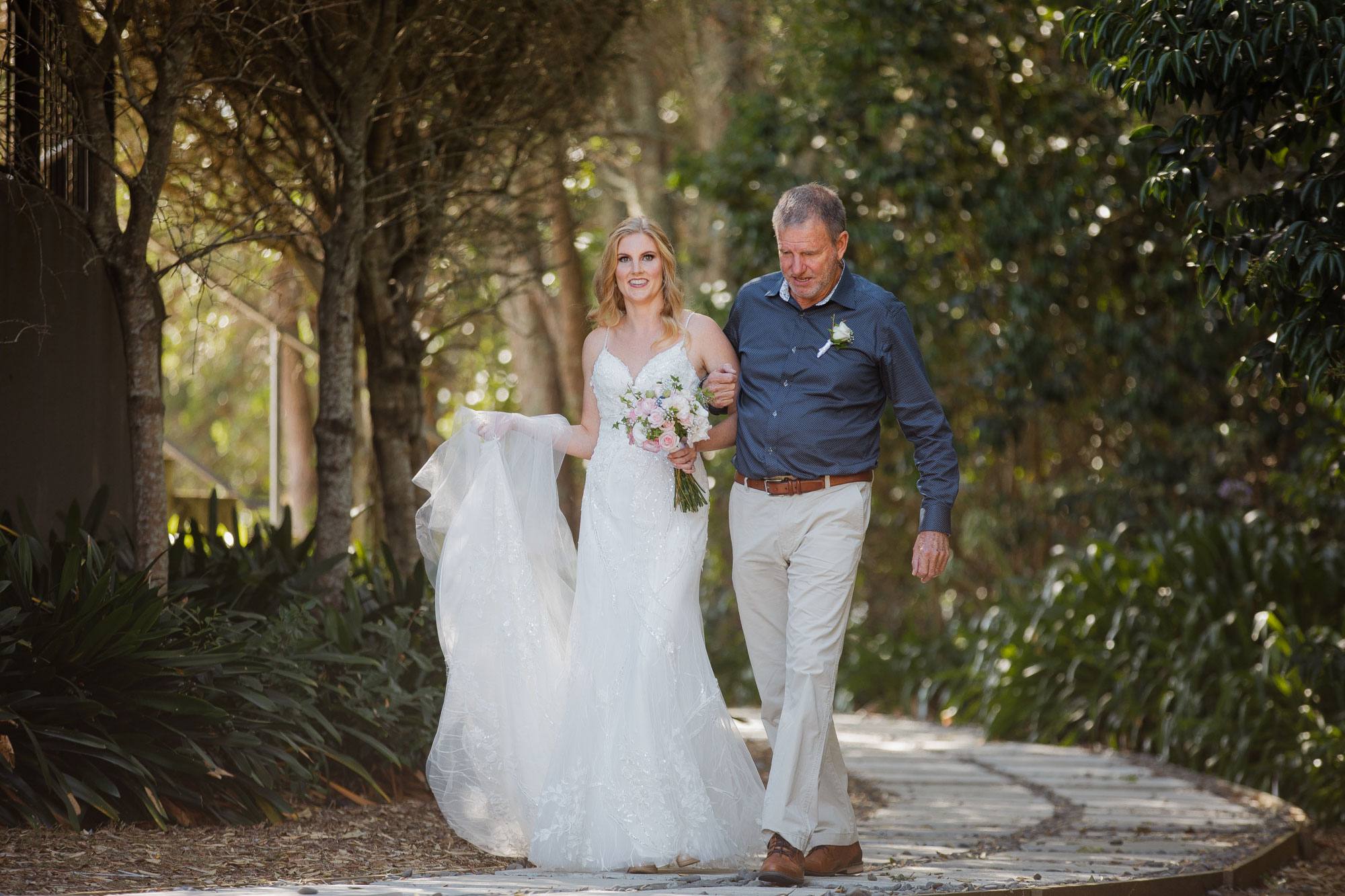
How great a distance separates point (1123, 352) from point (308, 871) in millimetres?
6699

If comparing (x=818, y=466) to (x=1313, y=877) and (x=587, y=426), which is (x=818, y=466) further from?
(x=1313, y=877)

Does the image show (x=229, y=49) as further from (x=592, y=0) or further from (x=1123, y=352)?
(x=1123, y=352)

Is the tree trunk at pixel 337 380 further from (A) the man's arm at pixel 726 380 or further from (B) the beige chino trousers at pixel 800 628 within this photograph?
(B) the beige chino trousers at pixel 800 628

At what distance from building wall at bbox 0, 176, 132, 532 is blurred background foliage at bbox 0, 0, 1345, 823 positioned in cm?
40

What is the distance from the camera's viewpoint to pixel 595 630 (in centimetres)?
420

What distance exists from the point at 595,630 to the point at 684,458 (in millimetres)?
623

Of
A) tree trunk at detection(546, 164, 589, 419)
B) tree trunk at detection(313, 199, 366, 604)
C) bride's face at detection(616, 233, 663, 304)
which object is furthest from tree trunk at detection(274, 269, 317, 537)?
bride's face at detection(616, 233, 663, 304)

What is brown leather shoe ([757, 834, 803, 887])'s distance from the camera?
3.62 meters

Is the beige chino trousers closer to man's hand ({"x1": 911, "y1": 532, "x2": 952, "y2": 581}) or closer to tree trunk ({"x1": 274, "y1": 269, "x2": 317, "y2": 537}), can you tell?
man's hand ({"x1": 911, "y1": 532, "x2": 952, "y2": 581})

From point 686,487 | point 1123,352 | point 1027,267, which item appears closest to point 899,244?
point 1027,267

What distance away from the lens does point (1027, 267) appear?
9.11 meters

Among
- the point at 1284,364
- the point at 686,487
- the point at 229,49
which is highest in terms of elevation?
the point at 229,49

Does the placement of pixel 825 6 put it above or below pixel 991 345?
above

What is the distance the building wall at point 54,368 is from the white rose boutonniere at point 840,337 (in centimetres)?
269
